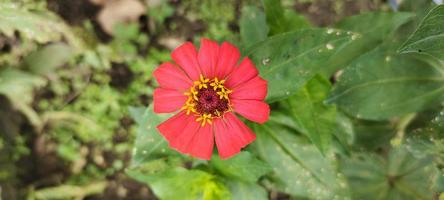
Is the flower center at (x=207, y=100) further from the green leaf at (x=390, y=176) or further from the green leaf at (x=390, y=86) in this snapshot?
the green leaf at (x=390, y=176)

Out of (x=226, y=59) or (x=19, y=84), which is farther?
(x=19, y=84)

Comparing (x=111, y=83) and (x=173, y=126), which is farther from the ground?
(x=111, y=83)

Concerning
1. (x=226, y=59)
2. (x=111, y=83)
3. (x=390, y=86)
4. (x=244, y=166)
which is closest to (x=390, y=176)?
(x=390, y=86)

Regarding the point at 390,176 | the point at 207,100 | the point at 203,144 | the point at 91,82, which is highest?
the point at 91,82

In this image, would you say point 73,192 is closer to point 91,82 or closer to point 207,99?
point 91,82

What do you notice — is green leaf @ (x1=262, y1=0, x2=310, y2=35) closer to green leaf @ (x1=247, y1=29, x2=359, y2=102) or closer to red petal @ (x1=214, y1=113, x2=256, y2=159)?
green leaf @ (x1=247, y1=29, x2=359, y2=102)
